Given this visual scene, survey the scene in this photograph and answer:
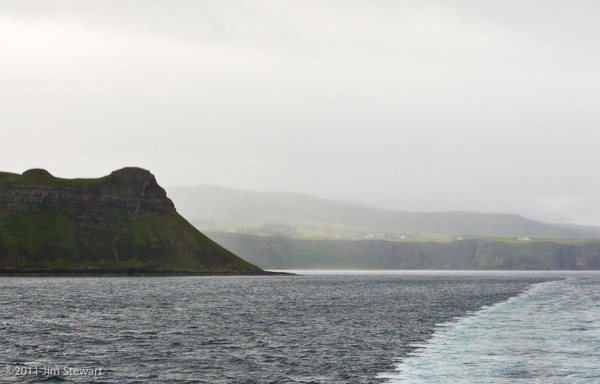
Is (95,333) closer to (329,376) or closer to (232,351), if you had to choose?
(232,351)

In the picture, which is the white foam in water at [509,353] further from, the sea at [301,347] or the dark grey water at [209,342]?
the dark grey water at [209,342]

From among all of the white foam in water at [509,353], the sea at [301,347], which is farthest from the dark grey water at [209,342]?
the white foam in water at [509,353]

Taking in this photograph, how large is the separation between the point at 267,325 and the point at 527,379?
143 feet

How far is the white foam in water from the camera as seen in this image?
40.7 m

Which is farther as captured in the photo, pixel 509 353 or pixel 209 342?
pixel 209 342

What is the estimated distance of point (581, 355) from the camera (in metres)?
48.3

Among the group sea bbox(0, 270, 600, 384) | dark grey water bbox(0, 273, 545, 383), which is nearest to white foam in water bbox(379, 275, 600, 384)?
sea bbox(0, 270, 600, 384)

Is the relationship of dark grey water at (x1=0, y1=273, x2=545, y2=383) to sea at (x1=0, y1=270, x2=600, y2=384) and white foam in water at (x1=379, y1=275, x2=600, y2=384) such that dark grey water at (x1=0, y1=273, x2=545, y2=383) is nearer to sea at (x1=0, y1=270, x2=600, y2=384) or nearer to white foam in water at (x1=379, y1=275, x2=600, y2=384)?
sea at (x1=0, y1=270, x2=600, y2=384)

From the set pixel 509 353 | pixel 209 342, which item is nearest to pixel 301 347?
pixel 209 342

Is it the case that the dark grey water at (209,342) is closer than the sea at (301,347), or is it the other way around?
the sea at (301,347)

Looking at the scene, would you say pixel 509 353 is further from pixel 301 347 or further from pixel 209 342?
pixel 209 342

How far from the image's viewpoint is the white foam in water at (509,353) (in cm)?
4066

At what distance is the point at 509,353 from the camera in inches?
1957

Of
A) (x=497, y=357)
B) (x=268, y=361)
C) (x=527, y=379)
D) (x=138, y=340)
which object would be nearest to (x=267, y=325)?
(x=138, y=340)
